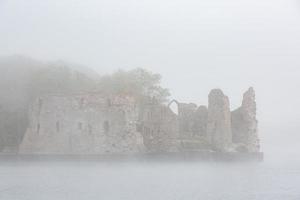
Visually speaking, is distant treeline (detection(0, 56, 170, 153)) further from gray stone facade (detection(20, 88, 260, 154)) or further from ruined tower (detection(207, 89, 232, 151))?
ruined tower (detection(207, 89, 232, 151))

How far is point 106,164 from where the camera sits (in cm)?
5828

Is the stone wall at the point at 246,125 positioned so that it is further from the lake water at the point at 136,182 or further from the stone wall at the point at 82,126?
the stone wall at the point at 82,126

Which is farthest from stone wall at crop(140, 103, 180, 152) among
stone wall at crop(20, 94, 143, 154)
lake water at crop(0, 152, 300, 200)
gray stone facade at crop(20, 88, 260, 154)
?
stone wall at crop(20, 94, 143, 154)

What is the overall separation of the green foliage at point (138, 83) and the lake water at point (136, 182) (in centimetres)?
975

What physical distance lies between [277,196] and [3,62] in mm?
42109

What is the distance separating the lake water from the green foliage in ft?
32.0

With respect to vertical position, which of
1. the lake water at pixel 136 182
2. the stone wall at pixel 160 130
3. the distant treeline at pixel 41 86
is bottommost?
the lake water at pixel 136 182

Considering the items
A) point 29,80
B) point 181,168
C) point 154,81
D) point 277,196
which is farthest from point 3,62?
point 277,196

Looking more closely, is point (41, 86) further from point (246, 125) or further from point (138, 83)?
point (246, 125)

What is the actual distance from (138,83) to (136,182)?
28.5 metres

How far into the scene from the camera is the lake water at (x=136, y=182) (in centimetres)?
3531

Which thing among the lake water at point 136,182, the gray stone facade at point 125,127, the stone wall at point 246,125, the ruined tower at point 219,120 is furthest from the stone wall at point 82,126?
the stone wall at point 246,125

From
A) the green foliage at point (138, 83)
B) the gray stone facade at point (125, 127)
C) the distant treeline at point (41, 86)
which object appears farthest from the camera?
the green foliage at point (138, 83)

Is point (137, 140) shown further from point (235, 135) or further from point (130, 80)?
point (130, 80)
